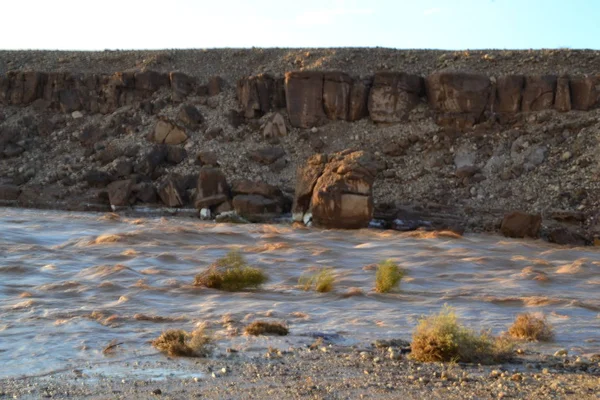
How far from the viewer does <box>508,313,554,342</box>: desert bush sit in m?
11.9

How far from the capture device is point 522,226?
94.7 ft

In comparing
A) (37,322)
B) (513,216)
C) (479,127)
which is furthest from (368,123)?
(37,322)

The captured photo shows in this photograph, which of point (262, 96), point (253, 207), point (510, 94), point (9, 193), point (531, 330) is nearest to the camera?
point (531, 330)

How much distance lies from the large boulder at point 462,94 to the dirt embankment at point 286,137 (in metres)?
0.09

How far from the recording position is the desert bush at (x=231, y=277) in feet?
54.3

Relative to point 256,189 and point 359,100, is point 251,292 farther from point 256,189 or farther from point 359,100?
point 359,100

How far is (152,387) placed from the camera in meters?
9.21

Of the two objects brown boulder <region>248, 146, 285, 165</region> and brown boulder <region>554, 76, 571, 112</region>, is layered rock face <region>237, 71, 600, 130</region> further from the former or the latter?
brown boulder <region>248, 146, 285, 165</region>

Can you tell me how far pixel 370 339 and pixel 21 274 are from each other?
346 inches

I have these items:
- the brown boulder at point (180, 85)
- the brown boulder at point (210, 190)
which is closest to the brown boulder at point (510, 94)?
the brown boulder at point (210, 190)

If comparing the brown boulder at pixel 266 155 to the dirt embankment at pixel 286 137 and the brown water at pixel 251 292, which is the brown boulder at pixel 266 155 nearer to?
the dirt embankment at pixel 286 137

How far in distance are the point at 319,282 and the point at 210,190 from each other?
17677mm

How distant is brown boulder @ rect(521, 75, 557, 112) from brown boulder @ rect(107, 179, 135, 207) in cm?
1540

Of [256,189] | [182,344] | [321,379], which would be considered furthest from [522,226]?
[321,379]
